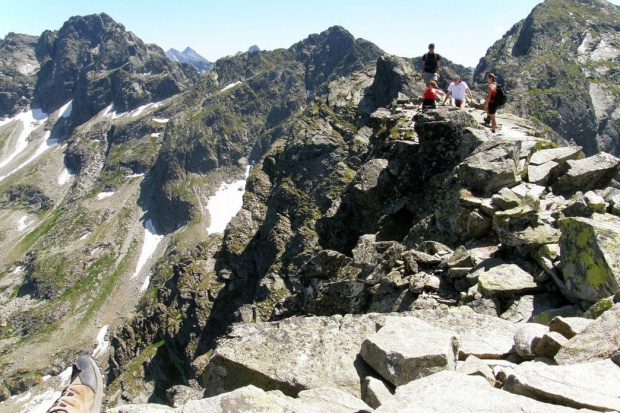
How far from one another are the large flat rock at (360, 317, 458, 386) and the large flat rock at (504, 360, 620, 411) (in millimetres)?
1596

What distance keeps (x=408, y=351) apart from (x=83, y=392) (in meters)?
7.08

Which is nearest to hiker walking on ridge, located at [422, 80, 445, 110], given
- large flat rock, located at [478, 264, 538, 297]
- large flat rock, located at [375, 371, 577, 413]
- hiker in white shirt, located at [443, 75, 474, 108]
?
hiker in white shirt, located at [443, 75, 474, 108]

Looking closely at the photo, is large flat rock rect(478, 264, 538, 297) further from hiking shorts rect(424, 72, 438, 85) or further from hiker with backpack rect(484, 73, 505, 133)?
hiking shorts rect(424, 72, 438, 85)

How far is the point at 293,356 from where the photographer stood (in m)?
10.9

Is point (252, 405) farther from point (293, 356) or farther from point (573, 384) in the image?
point (573, 384)

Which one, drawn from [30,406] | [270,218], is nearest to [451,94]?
[270,218]

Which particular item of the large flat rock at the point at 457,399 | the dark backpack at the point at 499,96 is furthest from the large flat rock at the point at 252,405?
the dark backpack at the point at 499,96

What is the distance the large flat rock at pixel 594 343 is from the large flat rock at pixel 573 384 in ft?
1.59

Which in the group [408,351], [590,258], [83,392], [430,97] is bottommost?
[83,392]

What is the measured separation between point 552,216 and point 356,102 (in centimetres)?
8525

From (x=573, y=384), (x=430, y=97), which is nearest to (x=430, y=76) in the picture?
(x=430, y=97)

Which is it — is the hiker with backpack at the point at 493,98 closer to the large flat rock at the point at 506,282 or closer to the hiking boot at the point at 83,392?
the large flat rock at the point at 506,282

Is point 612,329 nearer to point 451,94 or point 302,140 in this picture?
point 451,94

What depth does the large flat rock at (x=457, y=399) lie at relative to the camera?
253 inches
